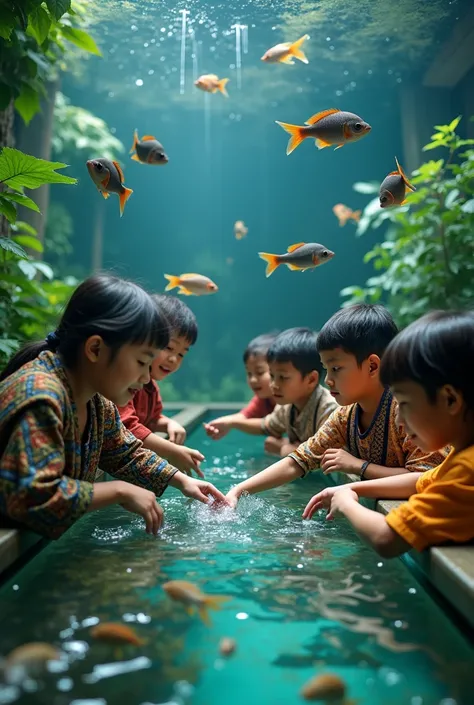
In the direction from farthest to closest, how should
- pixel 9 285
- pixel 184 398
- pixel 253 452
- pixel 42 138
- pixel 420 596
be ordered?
1. pixel 184 398
2. pixel 42 138
3. pixel 253 452
4. pixel 9 285
5. pixel 420 596

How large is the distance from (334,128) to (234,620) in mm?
3029

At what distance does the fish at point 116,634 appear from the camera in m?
1.52

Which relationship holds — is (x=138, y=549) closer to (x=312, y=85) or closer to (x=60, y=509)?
(x=60, y=509)

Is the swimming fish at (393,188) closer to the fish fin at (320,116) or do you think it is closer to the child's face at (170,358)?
the fish fin at (320,116)

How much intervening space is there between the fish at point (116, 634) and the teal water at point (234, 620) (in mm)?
23

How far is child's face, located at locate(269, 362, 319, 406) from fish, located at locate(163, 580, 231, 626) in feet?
8.17

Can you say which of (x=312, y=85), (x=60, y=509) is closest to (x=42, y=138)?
(x=60, y=509)

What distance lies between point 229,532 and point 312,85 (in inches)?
666

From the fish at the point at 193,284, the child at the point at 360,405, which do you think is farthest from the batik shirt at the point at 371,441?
the fish at the point at 193,284

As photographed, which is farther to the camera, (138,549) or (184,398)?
(184,398)

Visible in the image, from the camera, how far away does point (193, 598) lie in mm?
1771

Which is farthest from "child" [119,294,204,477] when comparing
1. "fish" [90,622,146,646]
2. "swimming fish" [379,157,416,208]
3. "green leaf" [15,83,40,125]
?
"fish" [90,622,146,646]

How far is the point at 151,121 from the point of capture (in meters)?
25.8

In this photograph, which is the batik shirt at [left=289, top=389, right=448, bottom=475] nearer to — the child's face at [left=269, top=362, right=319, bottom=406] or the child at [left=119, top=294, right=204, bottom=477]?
the child's face at [left=269, top=362, right=319, bottom=406]
